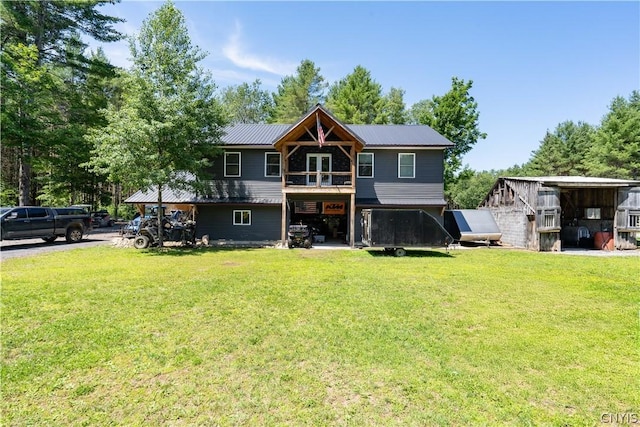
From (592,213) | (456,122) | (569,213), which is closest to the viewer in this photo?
(592,213)

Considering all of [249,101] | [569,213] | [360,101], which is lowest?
[569,213]

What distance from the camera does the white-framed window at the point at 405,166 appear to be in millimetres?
18489

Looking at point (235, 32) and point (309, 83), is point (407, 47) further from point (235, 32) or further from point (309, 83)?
point (309, 83)

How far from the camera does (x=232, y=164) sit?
18.5 meters

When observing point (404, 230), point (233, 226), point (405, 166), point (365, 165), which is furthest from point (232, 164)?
point (404, 230)

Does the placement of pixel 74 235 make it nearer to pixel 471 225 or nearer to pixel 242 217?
pixel 242 217

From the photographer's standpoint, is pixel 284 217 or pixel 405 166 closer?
pixel 284 217

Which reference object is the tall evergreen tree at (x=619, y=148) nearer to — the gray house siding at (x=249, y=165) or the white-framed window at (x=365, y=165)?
the white-framed window at (x=365, y=165)

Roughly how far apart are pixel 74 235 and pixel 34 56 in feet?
45.0

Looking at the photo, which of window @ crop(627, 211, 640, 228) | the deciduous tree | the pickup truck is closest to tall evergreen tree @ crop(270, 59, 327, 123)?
the deciduous tree

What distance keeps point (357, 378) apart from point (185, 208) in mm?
17919

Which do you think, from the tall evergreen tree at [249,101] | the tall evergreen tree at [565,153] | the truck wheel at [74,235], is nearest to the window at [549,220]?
the truck wheel at [74,235]

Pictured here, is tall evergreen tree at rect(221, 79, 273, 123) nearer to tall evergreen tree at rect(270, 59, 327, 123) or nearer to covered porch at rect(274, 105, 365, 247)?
tall evergreen tree at rect(270, 59, 327, 123)

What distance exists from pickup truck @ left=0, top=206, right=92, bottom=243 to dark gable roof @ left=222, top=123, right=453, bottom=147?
367 inches
